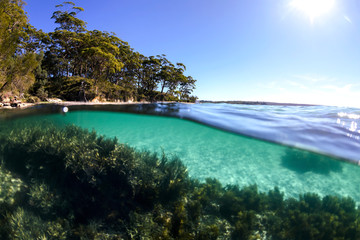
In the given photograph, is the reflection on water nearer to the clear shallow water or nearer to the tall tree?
the clear shallow water

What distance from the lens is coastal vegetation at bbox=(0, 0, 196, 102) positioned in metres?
14.2

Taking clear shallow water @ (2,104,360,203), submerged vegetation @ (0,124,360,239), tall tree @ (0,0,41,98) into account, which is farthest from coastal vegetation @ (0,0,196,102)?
submerged vegetation @ (0,124,360,239)

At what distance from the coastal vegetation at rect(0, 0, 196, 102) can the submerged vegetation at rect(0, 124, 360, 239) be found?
12833 millimetres

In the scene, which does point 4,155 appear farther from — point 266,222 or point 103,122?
point 266,222

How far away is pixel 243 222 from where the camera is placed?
467 cm

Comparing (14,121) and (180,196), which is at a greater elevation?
(14,121)

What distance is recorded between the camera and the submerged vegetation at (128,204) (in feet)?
14.1

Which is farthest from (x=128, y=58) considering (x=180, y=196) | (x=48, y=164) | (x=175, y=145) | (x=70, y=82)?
(x=180, y=196)

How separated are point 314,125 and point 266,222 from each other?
637 centimetres

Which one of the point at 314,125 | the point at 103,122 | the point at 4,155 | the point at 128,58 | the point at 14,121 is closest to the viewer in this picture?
the point at 4,155

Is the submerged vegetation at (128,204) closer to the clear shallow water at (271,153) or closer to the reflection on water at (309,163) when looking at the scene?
the clear shallow water at (271,153)

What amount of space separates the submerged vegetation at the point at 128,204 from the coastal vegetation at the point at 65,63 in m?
12.8

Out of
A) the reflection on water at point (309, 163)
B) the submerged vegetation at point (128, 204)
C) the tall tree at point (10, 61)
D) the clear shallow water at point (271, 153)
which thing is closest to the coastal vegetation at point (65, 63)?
the tall tree at point (10, 61)

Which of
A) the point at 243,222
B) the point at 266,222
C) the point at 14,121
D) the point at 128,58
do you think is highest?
the point at 128,58
